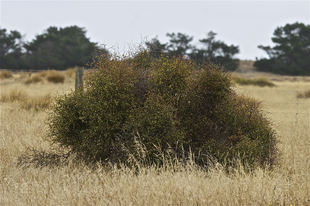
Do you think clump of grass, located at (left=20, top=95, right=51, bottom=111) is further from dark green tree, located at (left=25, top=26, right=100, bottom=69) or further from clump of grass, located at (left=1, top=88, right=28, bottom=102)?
→ dark green tree, located at (left=25, top=26, right=100, bottom=69)

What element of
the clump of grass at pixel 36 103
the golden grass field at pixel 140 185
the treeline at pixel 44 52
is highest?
the treeline at pixel 44 52

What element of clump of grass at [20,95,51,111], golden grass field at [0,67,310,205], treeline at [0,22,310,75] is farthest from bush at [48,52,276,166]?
treeline at [0,22,310,75]

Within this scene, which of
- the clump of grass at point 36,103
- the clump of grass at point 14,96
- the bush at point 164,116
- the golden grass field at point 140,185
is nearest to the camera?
the golden grass field at point 140,185

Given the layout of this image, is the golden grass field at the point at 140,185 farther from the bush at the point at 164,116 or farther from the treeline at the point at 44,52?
the treeline at the point at 44,52

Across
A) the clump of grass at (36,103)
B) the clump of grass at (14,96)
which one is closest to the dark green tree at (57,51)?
the clump of grass at (14,96)

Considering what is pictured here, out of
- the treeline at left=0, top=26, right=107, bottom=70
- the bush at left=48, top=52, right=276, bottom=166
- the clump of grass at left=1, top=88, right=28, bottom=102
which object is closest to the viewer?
the bush at left=48, top=52, right=276, bottom=166

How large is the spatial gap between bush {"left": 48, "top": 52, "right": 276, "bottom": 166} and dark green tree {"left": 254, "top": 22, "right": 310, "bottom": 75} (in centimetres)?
4221

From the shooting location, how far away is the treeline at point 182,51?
44.9m

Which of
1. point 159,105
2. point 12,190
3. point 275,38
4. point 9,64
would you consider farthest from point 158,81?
point 275,38

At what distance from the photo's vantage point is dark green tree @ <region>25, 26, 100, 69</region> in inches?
1793

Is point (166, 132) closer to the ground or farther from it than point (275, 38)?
closer to the ground

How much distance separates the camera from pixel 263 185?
4.94m

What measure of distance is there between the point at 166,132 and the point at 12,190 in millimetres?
2575

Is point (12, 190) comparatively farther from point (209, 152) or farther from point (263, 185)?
point (263, 185)
